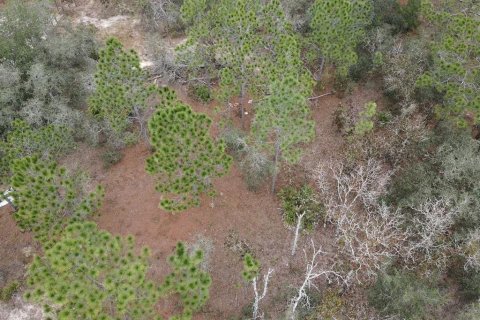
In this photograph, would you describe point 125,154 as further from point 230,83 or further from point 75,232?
point 75,232

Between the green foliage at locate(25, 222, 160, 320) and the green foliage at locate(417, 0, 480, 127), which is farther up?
the green foliage at locate(417, 0, 480, 127)

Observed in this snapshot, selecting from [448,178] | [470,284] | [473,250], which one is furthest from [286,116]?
[470,284]

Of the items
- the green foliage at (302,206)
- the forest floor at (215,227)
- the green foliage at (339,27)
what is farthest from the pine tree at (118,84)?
the green foliage at (339,27)

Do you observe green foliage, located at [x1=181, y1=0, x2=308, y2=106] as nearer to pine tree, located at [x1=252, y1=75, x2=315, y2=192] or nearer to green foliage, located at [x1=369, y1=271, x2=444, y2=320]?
pine tree, located at [x1=252, y1=75, x2=315, y2=192]

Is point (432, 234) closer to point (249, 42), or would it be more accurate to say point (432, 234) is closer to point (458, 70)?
point (458, 70)

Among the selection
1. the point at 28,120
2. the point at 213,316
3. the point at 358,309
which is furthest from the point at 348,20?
the point at 28,120

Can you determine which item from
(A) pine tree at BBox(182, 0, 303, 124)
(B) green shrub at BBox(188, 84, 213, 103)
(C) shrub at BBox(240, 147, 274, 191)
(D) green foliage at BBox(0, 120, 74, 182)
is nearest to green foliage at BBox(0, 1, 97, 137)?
(D) green foliage at BBox(0, 120, 74, 182)

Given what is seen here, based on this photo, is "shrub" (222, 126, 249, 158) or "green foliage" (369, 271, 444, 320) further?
"shrub" (222, 126, 249, 158)
